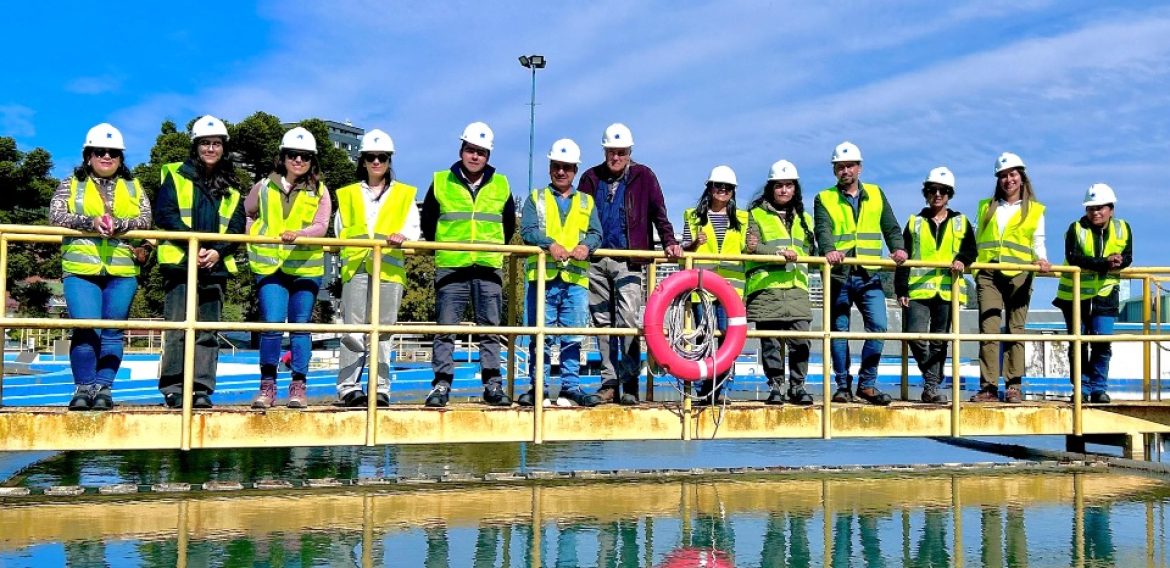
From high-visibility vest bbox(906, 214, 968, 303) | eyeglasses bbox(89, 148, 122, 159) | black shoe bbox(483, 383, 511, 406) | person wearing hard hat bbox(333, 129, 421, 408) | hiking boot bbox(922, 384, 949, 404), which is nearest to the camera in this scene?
eyeglasses bbox(89, 148, 122, 159)

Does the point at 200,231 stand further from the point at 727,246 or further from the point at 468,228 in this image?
the point at 727,246

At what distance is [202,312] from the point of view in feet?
23.3

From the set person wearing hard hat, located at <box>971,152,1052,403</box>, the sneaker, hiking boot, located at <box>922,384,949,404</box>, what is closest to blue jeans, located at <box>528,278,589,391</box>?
the sneaker

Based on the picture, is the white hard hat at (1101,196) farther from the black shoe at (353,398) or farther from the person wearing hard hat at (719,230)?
the black shoe at (353,398)

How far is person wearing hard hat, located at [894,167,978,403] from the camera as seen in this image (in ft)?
27.7

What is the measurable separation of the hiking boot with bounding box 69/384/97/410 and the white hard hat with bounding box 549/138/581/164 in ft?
10.9

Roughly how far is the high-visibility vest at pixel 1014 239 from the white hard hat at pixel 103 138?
6433mm

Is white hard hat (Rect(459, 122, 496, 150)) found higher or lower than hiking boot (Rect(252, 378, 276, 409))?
higher

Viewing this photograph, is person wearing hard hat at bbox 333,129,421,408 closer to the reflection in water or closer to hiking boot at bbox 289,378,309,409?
hiking boot at bbox 289,378,309,409

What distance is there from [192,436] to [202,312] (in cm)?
89

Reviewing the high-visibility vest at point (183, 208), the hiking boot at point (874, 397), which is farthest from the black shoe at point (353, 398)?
the hiking boot at point (874, 397)

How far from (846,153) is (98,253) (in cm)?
531

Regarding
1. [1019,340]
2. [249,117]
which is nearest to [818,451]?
[1019,340]

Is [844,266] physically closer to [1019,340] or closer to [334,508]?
[1019,340]
